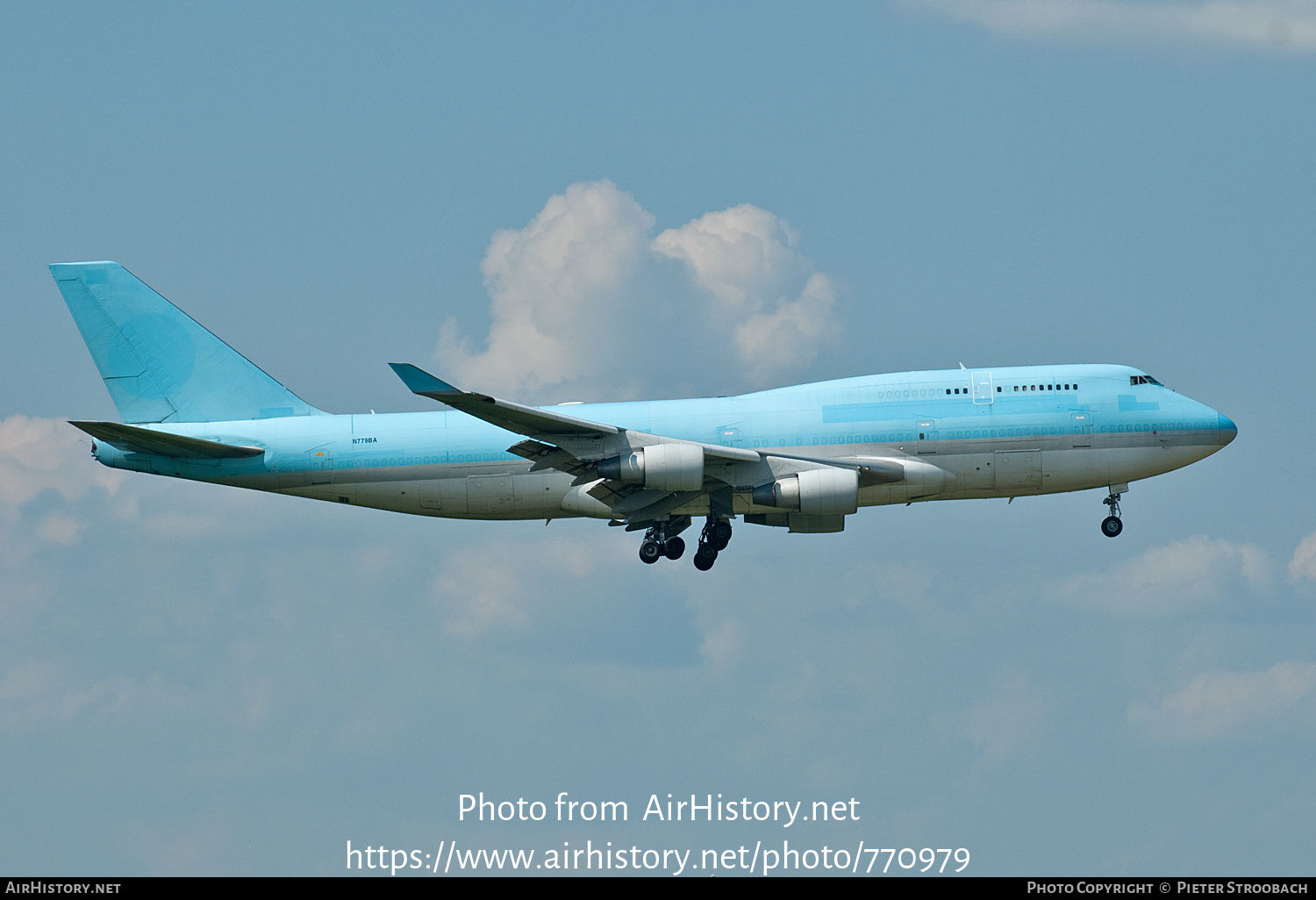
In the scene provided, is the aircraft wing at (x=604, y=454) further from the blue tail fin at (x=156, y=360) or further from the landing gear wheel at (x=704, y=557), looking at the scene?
the blue tail fin at (x=156, y=360)

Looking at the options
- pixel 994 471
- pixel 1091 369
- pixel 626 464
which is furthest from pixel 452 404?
pixel 1091 369

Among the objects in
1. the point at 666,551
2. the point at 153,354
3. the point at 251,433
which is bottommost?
the point at 666,551

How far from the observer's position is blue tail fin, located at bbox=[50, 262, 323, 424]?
54.5 metres

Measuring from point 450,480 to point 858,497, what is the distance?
14.2m

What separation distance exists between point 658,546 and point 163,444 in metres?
17.8

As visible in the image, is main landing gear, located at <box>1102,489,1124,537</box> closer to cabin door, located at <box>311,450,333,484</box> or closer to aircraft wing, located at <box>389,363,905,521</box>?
aircraft wing, located at <box>389,363,905,521</box>

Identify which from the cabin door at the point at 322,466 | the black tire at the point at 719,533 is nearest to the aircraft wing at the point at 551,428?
the black tire at the point at 719,533

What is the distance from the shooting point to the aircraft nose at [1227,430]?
170 feet

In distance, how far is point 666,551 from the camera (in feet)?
178

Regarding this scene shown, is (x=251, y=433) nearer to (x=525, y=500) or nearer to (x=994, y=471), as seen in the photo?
(x=525, y=500)

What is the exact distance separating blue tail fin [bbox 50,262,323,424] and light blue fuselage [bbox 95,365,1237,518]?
4.60 ft

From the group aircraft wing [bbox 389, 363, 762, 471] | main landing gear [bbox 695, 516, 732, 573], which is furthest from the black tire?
aircraft wing [bbox 389, 363, 762, 471]

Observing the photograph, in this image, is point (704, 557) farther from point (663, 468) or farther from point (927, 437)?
point (927, 437)

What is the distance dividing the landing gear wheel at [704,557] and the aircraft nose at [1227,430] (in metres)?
18.4
